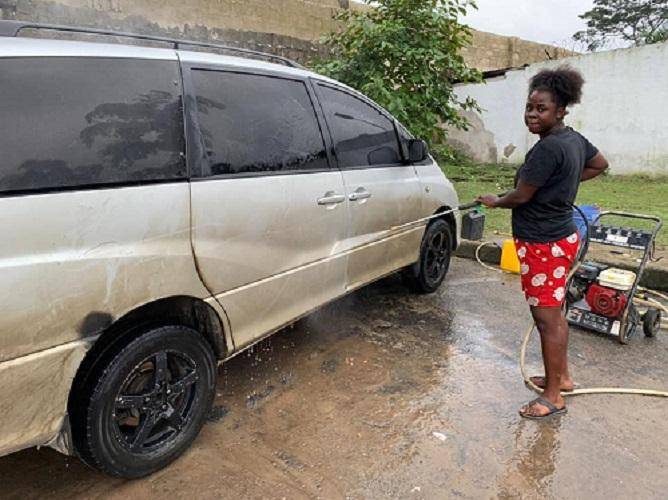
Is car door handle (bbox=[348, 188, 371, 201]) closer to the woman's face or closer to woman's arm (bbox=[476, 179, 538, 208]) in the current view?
woman's arm (bbox=[476, 179, 538, 208])

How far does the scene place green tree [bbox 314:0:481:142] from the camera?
20.6 ft

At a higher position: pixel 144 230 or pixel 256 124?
pixel 256 124

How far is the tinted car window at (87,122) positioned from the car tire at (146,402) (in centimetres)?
69

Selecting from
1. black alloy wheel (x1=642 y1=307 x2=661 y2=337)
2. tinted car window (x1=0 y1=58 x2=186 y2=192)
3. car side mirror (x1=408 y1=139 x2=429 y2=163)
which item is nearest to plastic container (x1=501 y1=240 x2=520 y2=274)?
black alloy wheel (x1=642 y1=307 x2=661 y2=337)

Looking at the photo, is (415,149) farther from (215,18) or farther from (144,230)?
(215,18)

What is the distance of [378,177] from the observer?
353 cm

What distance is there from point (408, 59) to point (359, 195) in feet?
12.1

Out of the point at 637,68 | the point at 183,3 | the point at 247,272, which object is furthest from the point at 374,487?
the point at 637,68

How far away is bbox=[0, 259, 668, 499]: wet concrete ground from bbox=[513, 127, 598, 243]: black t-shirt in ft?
3.21

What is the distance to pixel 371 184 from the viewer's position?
343 cm

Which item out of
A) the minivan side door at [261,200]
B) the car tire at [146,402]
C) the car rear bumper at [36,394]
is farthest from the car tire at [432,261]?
the car rear bumper at [36,394]

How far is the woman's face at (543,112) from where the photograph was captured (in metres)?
2.52

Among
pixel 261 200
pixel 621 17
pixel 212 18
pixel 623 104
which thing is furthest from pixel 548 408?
pixel 621 17

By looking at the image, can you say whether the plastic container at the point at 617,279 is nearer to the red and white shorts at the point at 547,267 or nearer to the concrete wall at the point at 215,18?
the red and white shorts at the point at 547,267
